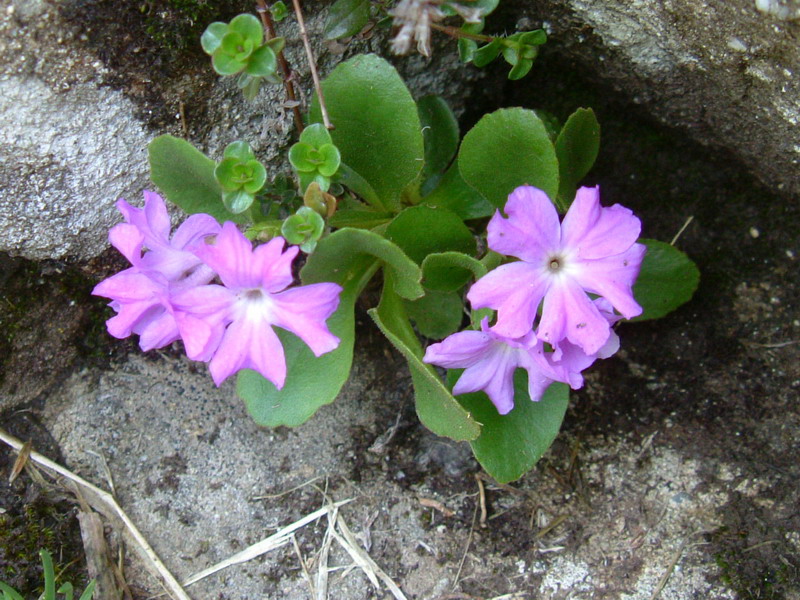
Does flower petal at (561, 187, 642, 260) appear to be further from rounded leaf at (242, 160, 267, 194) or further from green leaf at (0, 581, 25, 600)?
green leaf at (0, 581, 25, 600)

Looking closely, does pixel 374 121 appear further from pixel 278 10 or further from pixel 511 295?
pixel 511 295

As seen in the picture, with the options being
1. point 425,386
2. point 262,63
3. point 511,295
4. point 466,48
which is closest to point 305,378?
point 425,386

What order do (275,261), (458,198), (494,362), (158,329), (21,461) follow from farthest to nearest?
1. (21,461)
2. (458,198)
3. (494,362)
4. (158,329)
5. (275,261)

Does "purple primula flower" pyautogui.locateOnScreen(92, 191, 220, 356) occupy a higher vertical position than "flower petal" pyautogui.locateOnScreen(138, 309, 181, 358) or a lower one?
higher

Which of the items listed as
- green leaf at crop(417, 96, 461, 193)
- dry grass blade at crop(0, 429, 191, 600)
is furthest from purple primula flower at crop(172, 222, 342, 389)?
dry grass blade at crop(0, 429, 191, 600)

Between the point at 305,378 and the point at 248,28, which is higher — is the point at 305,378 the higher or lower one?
the lower one

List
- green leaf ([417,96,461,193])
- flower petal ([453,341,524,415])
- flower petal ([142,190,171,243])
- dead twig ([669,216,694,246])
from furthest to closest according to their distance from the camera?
dead twig ([669,216,694,246]), green leaf ([417,96,461,193]), flower petal ([453,341,524,415]), flower petal ([142,190,171,243])

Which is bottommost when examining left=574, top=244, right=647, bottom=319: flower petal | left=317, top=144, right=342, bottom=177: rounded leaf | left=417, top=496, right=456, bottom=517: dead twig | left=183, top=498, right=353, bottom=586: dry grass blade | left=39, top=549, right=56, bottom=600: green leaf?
left=417, top=496, right=456, bottom=517: dead twig

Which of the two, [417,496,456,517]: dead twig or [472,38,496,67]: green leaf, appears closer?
[472,38,496,67]: green leaf

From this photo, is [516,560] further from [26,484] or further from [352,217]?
[26,484]
